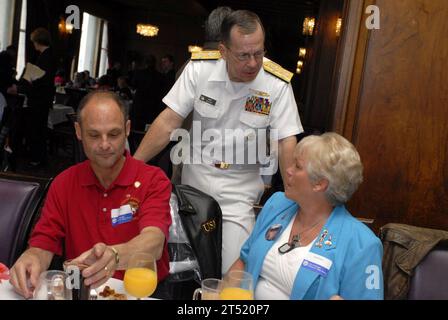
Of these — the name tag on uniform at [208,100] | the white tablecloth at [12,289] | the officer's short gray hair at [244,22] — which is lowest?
the white tablecloth at [12,289]

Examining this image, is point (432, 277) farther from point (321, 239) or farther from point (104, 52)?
point (104, 52)

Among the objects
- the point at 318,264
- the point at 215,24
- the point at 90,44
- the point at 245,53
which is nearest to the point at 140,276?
the point at 318,264

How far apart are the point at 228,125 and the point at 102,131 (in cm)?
74

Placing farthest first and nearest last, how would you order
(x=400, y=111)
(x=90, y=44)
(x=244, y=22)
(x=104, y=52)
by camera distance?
(x=104, y=52), (x=90, y=44), (x=400, y=111), (x=244, y=22)

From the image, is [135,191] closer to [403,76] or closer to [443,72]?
[403,76]

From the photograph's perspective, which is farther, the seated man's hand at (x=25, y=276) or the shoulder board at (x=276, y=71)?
the shoulder board at (x=276, y=71)

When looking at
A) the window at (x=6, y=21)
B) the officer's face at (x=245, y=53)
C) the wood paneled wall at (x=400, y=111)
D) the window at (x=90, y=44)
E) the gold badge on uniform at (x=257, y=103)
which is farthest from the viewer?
the window at (x=90, y=44)

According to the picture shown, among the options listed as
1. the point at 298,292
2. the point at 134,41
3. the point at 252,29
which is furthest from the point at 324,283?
the point at 134,41

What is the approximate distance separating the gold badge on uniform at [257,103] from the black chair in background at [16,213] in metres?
0.97

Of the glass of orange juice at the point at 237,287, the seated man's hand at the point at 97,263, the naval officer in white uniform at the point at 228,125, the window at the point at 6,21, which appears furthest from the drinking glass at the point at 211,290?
the window at the point at 6,21

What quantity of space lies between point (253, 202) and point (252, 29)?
2.77 ft

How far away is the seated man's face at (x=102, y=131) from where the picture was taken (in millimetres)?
1854

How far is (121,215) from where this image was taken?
188cm

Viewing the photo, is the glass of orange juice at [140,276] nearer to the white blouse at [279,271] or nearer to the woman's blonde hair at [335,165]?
the white blouse at [279,271]
